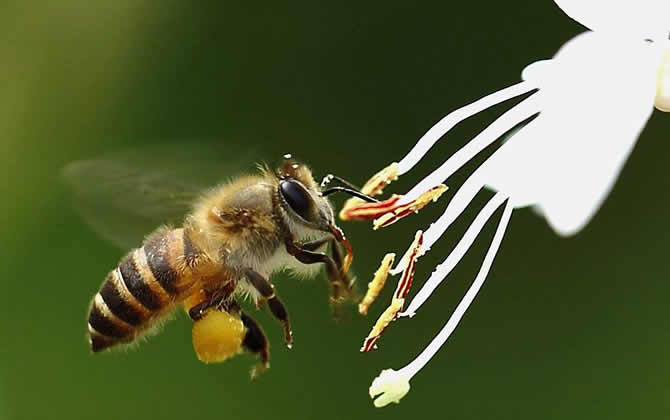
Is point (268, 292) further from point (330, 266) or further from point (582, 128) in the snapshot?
point (582, 128)

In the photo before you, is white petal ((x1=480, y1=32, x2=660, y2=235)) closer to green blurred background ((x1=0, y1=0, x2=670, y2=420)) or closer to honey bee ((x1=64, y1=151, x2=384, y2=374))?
→ honey bee ((x1=64, y1=151, x2=384, y2=374))

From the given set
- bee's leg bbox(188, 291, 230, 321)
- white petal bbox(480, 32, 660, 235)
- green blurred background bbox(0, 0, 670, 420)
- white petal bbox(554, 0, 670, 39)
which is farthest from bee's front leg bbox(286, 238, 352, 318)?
green blurred background bbox(0, 0, 670, 420)

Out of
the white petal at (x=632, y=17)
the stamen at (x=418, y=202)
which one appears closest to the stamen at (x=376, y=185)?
the stamen at (x=418, y=202)

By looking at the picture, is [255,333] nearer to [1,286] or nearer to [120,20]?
[1,286]

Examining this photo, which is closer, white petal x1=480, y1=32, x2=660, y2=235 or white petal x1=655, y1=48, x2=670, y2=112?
white petal x1=480, y1=32, x2=660, y2=235

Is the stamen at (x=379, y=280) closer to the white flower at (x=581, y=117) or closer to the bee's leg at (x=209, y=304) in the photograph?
the white flower at (x=581, y=117)

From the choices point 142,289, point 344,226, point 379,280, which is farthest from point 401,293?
point 344,226
